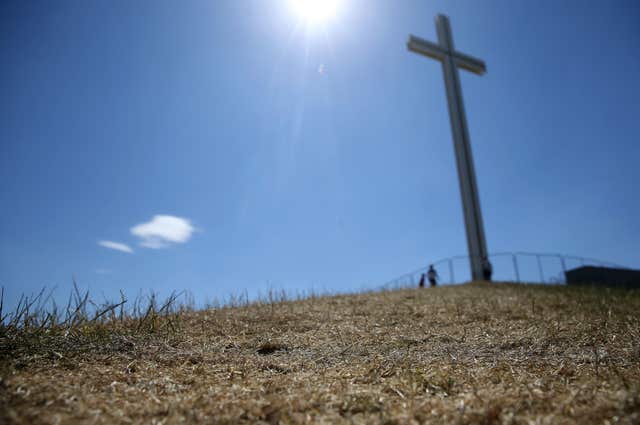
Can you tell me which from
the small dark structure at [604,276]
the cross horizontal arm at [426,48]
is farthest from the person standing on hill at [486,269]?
the cross horizontal arm at [426,48]

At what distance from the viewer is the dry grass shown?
2396 millimetres

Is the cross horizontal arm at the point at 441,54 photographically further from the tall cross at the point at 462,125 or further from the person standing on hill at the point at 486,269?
the person standing on hill at the point at 486,269

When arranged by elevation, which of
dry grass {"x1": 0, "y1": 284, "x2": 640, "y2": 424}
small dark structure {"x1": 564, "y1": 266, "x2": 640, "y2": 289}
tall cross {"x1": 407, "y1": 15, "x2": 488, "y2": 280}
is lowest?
dry grass {"x1": 0, "y1": 284, "x2": 640, "y2": 424}

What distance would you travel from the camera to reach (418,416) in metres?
2.39

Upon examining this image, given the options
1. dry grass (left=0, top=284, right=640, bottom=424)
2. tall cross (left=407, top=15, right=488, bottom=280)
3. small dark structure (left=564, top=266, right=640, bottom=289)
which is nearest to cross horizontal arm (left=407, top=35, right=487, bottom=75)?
tall cross (left=407, top=15, right=488, bottom=280)

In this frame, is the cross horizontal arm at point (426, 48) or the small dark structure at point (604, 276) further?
the small dark structure at point (604, 276)

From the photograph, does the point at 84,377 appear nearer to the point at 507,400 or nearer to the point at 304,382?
the point at 304,382

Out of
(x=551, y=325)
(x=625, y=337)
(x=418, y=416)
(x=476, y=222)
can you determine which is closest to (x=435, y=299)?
(x=551, y=325)

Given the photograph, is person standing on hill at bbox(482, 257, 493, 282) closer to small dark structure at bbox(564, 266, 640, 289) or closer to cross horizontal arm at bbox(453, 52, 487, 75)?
small dark structure at bbox(564, 266, 640, 289)

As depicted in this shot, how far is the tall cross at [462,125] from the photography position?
1559 cm

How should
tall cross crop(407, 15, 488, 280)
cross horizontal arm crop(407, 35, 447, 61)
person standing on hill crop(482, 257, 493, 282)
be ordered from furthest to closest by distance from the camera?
cross horizontal arm crop(407, 35, 447, 61), tall cross crop(407, 15, 488, 280), person standing on hill crop(482, 257, 493, 282)

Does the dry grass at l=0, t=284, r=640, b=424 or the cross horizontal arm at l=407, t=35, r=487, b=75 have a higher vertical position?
the cross horizontal arm at l=407, t=35, r=487, b=75

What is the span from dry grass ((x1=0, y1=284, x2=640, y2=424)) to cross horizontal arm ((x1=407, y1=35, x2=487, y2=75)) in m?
13.8

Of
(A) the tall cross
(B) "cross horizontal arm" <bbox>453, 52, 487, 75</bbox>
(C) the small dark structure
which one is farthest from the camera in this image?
(C) the small dark structure
